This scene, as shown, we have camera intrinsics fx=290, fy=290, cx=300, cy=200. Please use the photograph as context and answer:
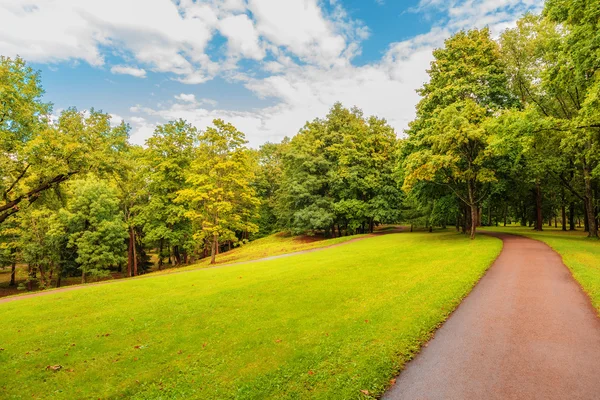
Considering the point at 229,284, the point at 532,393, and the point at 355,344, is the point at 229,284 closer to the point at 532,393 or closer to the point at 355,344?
the point at 355,344

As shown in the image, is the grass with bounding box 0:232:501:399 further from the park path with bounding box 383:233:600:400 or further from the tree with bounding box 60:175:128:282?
the tree with bounding box 60:175:128:282

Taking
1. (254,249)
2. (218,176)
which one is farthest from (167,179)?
(254,249)

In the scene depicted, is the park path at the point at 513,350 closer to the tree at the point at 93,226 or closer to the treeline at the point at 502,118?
the treeline at the point at 502,118

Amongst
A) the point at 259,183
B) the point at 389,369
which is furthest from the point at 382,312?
the point at 259,183

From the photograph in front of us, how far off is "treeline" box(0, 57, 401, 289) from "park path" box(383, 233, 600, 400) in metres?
12.2

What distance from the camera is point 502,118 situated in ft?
56.1

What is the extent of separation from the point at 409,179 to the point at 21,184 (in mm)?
21519

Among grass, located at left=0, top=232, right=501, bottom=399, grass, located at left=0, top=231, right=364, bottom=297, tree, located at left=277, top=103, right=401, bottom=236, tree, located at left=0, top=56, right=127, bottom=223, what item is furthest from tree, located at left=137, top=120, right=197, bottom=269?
tree, located at left=0, top=56, right=127, bottom=223

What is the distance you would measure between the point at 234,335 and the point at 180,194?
2113cm

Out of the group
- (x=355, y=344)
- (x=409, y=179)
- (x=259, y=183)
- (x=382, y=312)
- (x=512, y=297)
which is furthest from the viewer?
(x=259, y=183)

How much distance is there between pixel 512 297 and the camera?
9219mm

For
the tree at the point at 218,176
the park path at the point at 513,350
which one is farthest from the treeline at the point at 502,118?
the tree at the point at 218,176

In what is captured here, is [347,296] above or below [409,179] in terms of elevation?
below

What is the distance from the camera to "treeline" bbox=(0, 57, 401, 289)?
17.9 m
